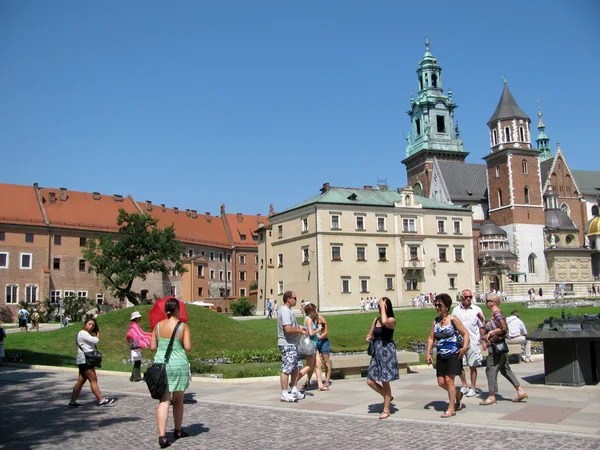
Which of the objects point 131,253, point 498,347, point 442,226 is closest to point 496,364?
point 498,347

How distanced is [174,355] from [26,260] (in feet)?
205

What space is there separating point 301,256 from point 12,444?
Result: 183 feet

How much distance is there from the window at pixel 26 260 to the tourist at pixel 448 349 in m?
62.7

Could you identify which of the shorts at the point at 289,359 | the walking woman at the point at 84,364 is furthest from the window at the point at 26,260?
the shorts at the point at 289,359

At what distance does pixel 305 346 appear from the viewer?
42.2 ft

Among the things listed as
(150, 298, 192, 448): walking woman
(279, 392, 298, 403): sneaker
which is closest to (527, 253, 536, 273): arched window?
(279, 392, 298, 403): sneaker

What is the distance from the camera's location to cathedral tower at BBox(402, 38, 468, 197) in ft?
342

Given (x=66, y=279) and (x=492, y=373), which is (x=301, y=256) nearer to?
(x=66, y=279)

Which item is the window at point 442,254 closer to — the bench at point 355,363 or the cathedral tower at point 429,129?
the cathedral tower at point 429,129

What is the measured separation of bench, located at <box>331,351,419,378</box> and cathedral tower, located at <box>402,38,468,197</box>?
8709 cm

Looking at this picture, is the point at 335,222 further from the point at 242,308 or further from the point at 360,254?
the point at 242,308

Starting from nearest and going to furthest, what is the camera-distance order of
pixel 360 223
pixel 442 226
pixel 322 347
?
pixel 322 347 < pixel 360 223 < pixel 442 226

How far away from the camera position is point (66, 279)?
6781 cm

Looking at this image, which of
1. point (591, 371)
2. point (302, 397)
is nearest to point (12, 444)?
point (302, 397)
